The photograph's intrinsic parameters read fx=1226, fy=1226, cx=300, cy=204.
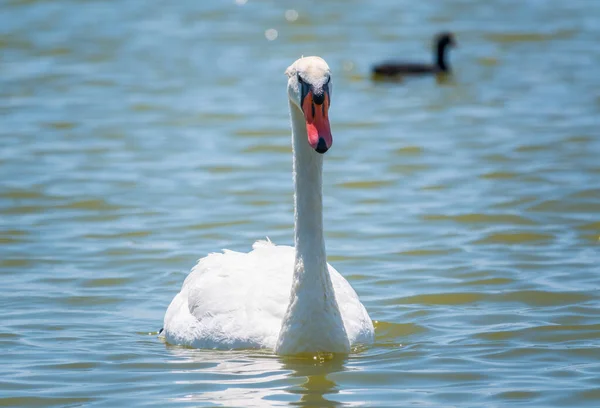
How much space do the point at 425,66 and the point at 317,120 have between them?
1650 centimetres

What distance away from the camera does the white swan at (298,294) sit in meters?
7.49

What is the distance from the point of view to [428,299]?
32.5ft

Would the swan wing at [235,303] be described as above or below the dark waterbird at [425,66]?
below

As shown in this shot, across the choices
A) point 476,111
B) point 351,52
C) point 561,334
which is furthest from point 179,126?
point 561,334

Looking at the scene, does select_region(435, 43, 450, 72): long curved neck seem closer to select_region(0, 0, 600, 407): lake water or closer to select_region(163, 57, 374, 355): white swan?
select_region(0, 0, 600, 407): lake water

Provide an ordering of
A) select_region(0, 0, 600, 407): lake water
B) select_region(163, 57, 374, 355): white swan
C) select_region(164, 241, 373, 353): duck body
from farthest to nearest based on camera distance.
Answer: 1. select_region(164, 241, 373, 353): duck body
2. select_region(0, 0, 600, 407): lake water
3. select_region(163, 57, 374, 355): white swan

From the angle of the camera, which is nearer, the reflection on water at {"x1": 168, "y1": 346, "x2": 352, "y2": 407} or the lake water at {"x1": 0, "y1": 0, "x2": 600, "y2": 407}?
the reflection on water at {"x1": 168, "y1": 346, "x2": 352, "y2": 407}

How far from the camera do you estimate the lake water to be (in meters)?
7.74

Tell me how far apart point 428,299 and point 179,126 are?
8.97 m

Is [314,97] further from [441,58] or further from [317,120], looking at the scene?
[441,58]

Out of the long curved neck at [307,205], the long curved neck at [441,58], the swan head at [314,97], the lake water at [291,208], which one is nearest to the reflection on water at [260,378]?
the lake water at [291,208]

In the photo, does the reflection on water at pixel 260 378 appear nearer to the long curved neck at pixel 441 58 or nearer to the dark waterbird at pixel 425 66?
the dark waterbird at pixel 425 66

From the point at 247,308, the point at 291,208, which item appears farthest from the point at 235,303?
the point at 291,208

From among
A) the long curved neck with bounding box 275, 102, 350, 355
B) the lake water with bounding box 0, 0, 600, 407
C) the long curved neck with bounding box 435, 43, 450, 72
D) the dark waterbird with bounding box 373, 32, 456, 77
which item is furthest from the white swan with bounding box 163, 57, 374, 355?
the long curved neck with bounding box 435, 43, 450, 72
